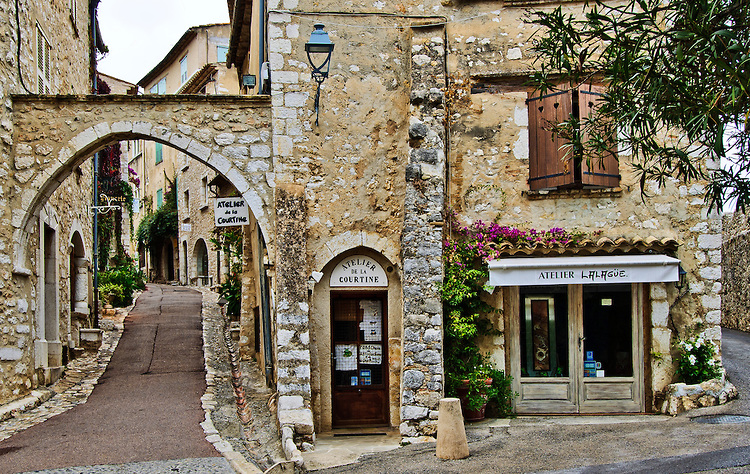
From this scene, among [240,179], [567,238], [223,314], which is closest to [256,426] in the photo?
[240,179]

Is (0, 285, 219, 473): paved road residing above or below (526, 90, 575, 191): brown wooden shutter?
below

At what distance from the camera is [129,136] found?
32.7ft

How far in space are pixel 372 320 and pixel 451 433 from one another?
2.63 metres

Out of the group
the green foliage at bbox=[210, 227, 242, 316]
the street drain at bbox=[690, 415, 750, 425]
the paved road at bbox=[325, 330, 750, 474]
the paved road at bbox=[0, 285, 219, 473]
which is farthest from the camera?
the green foliage at bbox=[210, 227, 242, 316]

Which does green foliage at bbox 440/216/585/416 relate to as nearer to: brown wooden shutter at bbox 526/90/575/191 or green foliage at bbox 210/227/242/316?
brown wooden shutter at bbox 526/90/575/191

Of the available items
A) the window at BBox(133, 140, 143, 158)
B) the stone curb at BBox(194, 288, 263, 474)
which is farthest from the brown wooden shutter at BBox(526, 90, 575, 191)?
the window at BBox(133, 140, 143, 158)

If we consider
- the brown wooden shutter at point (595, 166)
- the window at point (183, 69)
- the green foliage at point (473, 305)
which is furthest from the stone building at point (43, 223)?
the window at point (183, 69)

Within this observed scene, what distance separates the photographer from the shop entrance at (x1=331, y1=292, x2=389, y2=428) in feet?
33.1

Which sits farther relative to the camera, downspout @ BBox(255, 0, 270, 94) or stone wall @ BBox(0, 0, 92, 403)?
downspout @ BBox(255, 0, 270, 94)

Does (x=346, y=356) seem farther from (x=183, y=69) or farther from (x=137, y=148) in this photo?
(x=137, y=148)

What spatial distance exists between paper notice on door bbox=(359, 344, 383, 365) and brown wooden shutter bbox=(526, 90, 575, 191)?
3.26 m

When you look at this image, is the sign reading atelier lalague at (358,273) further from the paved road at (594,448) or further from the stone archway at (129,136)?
the paved road at (594,448)

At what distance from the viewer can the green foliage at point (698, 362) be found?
32.9 ft

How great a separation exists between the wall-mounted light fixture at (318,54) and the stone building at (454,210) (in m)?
0.19
